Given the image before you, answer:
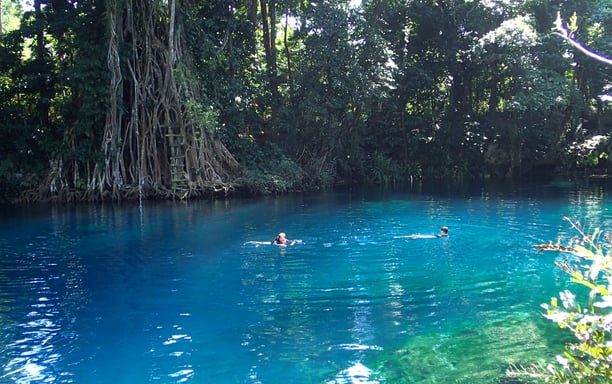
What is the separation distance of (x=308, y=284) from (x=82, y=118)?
15.0m

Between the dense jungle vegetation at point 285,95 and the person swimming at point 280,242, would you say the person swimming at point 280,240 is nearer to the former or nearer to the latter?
the person swimming at point 280,242

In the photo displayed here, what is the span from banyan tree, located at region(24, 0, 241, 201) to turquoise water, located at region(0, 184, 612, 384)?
14.9 ft

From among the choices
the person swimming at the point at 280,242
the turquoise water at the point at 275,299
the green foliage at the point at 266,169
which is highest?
the green foliage at the point at 266,169

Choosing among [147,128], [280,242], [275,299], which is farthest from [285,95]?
[275,299]

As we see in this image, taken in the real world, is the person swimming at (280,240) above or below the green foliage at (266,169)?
below

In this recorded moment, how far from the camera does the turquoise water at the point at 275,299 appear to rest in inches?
233

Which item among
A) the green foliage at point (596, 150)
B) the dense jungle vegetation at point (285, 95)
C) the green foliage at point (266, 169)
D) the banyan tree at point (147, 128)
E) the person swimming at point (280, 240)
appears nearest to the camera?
the green foliage at point (596, 150)

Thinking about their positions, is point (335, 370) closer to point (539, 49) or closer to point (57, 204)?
point (57, 204)

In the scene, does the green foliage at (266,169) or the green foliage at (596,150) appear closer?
the green foliage at (596,150)

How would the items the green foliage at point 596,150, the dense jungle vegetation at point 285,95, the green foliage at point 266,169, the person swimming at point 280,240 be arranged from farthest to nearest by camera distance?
1. the green foliage at point 266,169
2. the dense jungle vegetation at point 285,95
3. the person swimming at point 280,240
4. the green foliage at point 596,150

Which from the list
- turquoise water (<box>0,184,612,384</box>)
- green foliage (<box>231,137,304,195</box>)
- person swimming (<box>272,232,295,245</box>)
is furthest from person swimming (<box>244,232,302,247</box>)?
green foliage (<box>231,137,304,195</box>)

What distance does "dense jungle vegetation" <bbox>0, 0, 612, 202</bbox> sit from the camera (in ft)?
68.0

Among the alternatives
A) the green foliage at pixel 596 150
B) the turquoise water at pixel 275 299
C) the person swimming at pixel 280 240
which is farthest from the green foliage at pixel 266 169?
the green foliage at pixel 596 150

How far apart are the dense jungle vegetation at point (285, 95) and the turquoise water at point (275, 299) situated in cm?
537
